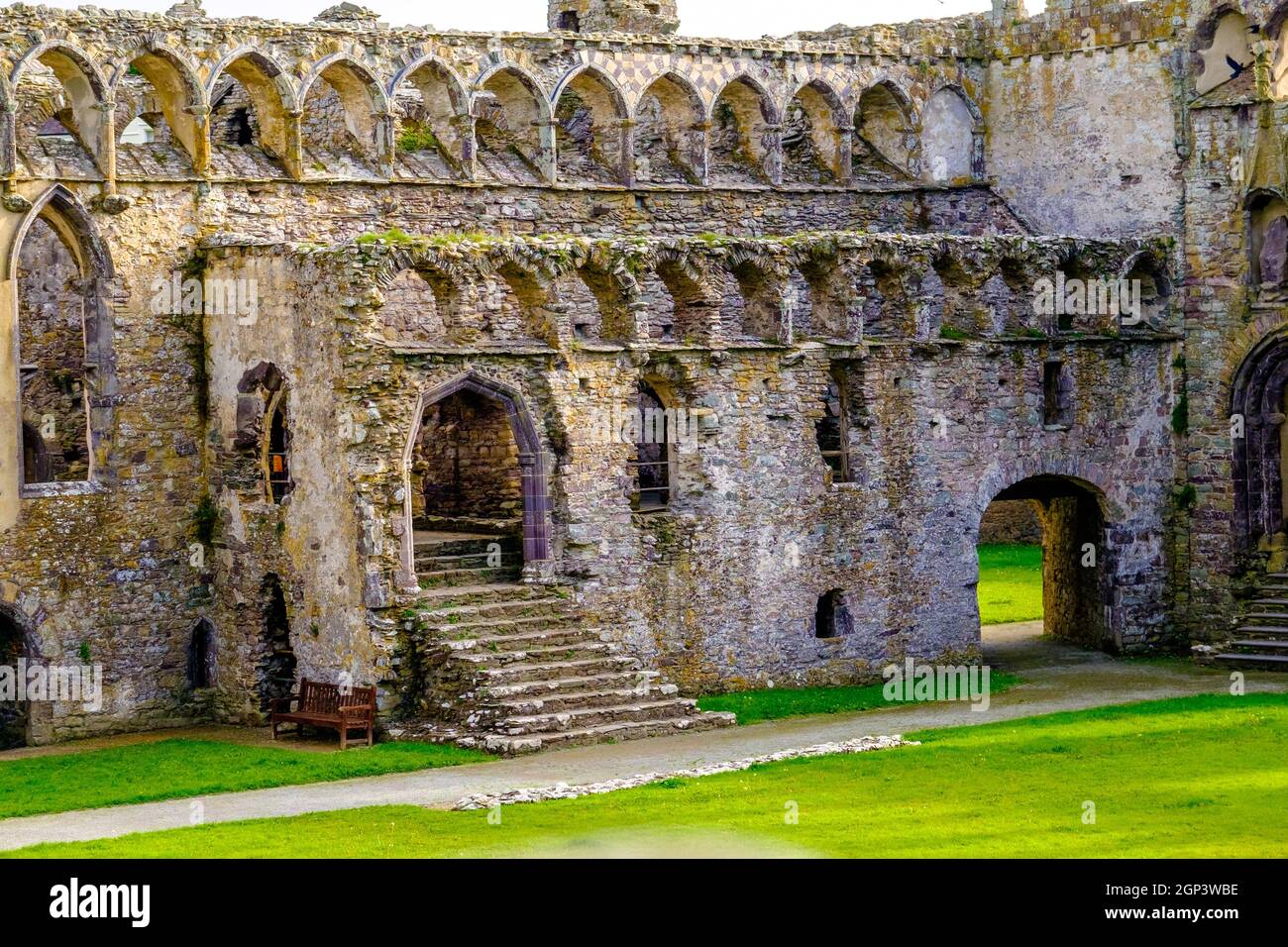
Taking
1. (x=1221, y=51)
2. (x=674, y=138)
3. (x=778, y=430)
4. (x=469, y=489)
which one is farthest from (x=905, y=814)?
(x=1221, y=51)

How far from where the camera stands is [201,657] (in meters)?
39.1

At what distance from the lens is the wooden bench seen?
3516 centimetres

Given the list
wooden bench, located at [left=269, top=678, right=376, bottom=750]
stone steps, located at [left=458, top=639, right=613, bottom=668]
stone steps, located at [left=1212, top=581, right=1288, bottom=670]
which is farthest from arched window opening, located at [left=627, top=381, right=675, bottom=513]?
stone steps, located at [left=1212, top=581, right=1288, bottom=670]

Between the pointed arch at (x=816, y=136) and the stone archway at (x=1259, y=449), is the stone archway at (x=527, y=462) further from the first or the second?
the stone archway at (x=1259, y=449)

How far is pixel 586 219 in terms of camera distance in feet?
138

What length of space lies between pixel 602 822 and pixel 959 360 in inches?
587

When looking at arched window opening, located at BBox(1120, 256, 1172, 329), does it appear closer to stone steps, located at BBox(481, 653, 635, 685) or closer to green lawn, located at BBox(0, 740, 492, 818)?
stone steps, located at BBox(481, 653, 635, 685)

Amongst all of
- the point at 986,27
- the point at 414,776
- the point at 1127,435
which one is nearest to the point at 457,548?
the point at 414,776

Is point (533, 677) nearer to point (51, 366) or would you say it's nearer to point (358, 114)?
point (51, 366)

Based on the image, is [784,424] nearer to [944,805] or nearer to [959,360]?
[959,360]

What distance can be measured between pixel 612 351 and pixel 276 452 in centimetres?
493

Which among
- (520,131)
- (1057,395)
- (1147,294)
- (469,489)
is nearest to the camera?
(469,489)

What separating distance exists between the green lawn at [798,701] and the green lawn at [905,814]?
418cm

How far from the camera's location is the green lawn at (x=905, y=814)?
2684cm
